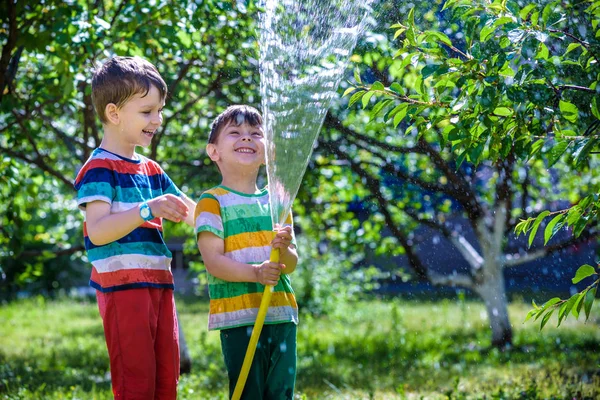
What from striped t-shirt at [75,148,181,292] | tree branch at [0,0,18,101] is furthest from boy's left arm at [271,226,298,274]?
tree branch at [0,0,18,101]

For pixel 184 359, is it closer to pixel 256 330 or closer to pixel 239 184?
pixel 239 184

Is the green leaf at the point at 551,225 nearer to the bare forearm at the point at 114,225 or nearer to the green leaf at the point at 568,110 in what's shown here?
the green leaf at the point at 568,110

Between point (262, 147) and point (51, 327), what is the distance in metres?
6.65

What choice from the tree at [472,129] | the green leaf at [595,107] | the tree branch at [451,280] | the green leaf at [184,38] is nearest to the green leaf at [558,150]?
the tree at [472,129]

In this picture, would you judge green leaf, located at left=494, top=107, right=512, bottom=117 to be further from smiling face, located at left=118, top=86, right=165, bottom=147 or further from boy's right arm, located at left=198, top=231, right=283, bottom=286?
smiling face, located at left=118, top=86, right=165, bottom=147

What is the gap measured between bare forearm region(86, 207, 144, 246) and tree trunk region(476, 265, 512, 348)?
3.70m

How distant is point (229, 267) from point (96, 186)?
1.58 ft

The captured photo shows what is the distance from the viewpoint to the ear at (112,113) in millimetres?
2344

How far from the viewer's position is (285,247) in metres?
2.30

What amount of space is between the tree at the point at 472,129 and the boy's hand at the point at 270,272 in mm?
558

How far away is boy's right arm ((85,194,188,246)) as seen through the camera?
6.95 feet

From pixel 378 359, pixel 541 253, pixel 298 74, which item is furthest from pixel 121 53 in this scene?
pixel 541 253

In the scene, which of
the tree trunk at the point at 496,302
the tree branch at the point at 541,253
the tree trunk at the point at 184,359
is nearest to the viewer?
the tree branch at the point at 541,253

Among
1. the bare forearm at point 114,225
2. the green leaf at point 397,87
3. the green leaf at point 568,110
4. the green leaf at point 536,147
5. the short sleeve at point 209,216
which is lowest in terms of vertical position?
the bare forearm at point 114,225
